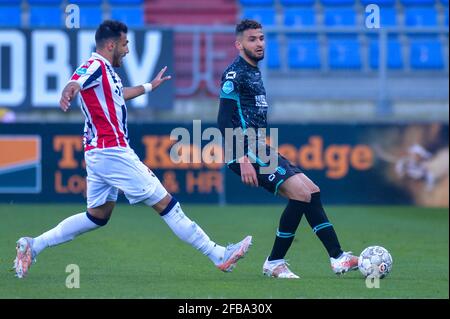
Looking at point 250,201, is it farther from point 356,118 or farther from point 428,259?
point 428,259

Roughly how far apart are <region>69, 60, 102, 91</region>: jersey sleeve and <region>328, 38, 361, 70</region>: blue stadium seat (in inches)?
410

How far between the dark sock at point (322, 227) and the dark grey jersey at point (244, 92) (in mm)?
772

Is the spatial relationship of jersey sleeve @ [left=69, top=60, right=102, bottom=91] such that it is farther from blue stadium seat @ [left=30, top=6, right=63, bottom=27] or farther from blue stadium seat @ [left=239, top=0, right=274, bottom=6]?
blue stadium seat @ [left=239, top=0, right=274, bottom=6]

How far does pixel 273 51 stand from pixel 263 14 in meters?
2.48

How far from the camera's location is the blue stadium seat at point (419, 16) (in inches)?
803

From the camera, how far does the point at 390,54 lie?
61.9 feet

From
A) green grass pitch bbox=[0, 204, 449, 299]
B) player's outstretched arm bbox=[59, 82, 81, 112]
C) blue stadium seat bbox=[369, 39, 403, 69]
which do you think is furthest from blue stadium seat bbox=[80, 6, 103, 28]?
player's outstretched arm bbox=[59, 82, 81, 112]

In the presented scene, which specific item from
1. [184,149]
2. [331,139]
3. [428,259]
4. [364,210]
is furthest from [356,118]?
[428,259]

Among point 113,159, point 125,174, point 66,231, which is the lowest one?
point 66,231

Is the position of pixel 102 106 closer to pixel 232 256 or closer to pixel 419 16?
pixel 232 256

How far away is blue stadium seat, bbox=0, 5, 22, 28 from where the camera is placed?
19.6 m

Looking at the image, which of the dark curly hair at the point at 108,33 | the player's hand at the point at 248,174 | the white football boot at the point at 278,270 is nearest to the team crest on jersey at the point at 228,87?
the player's hand at the point at 248,174

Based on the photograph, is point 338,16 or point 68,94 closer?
point 68,94

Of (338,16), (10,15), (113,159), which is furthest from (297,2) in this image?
(113,159)
